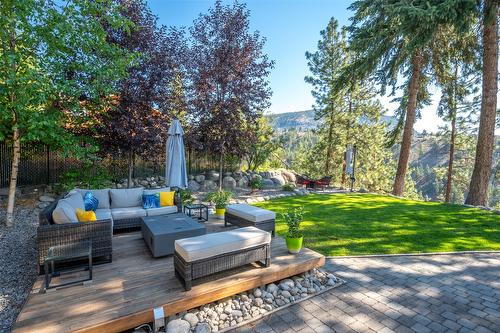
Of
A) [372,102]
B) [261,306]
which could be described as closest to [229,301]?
[261,306]

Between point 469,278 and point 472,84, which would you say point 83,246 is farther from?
point 472,84

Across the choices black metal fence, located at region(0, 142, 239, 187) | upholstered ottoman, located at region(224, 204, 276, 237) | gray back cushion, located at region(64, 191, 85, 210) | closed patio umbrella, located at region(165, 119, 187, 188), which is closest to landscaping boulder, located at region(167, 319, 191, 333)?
upholstered ottoman, located at region(224, 204, 276, 237)

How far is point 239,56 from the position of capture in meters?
9.95

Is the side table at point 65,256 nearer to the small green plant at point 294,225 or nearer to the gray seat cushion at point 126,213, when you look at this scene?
the gray seat cushion at point 126,213

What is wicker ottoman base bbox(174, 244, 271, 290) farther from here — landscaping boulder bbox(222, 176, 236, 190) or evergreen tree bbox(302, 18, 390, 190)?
evergreen tree bbox(302, 18, 390, 190)

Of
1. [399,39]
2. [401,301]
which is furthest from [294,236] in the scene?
[399,39]

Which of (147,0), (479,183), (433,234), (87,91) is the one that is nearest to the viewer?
(433,234)

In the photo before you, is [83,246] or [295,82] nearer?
[83,246]

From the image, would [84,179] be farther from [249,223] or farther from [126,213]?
[249,223]

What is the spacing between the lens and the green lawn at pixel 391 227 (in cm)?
516

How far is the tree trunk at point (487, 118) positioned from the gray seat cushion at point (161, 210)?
10240mm

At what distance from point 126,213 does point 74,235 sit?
1676 mm

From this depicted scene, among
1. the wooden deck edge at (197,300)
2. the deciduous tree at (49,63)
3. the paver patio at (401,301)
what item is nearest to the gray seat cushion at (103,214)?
the deciduous tree at (49,63)

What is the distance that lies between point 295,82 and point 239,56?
9.31m
